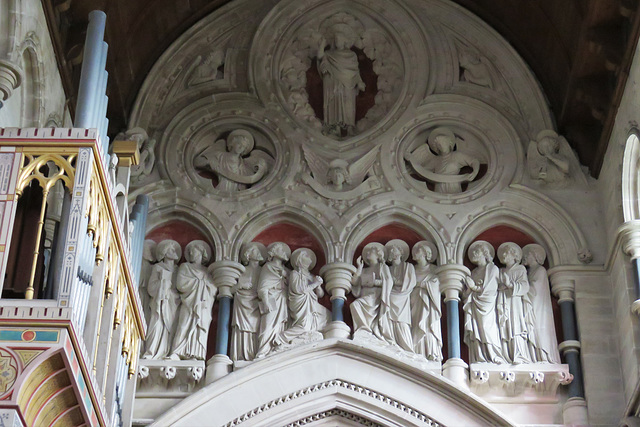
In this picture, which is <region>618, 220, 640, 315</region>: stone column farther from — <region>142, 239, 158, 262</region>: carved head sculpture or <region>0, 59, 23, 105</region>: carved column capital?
<region>0, 59, 23, 105</region>: carved column capital

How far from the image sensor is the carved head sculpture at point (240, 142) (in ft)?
43.8

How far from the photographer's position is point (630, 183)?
472 inches

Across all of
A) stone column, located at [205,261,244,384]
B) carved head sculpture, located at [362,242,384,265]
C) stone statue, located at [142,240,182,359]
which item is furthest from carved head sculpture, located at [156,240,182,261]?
carved head sculpture, located at [362,242,384,265]

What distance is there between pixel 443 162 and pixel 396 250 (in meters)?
1.19

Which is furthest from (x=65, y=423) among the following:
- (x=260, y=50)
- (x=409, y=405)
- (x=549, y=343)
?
(x=260, y=50)

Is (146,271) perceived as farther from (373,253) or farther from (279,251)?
(373,253)

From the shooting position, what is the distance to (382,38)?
551 inches

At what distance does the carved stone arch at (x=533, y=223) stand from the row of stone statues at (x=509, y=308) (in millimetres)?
138

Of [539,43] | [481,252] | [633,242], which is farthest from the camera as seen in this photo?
[539,43]

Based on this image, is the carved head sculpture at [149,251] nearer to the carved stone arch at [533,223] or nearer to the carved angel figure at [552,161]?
the carved stone arch at [533,223]

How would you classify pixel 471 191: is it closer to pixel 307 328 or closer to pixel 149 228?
pixel 307 328

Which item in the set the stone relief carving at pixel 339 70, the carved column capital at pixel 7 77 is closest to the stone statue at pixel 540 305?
the stone relief carving at pixel 339 70

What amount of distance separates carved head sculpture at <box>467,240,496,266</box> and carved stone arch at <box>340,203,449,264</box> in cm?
26

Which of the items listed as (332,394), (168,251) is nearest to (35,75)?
(168,251)
